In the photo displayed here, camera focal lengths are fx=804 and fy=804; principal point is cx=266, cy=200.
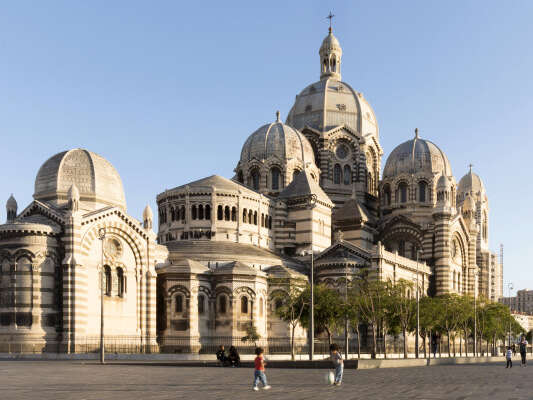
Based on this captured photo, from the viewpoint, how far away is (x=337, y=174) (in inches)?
3944

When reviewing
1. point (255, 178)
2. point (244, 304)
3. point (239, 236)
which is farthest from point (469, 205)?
point (244, 304)

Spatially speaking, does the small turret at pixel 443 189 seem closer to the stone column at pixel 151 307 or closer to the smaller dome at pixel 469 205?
the smaller dome at pixel 469 205

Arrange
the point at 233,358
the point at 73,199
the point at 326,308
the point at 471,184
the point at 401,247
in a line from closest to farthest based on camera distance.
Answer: the point at 233,358, the point at 73,199, the point at 326,308, the point at 401,247, the point at 471,184

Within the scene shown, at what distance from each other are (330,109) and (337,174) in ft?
27.6

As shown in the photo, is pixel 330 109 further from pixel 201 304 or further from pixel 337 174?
pixel 201 304

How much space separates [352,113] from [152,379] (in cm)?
7585

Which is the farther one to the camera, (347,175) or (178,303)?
(347,175)

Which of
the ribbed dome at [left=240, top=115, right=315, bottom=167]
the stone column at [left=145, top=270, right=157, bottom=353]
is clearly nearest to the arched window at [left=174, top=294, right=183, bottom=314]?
the stone column at [left=145, top=270, right=157, bottom=353]

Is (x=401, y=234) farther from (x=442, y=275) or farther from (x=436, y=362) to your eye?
(x=436, y=362)

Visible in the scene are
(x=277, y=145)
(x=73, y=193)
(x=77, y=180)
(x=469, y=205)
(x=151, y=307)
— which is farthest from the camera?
(x=469, y=205)

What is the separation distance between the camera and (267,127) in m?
94.4

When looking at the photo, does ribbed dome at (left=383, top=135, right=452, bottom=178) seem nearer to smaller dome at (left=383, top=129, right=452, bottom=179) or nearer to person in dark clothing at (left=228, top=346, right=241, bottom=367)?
smaller dome at (left=383, top=129, right=452, bottom=179)

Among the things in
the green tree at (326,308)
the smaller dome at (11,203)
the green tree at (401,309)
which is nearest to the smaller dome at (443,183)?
the green tree at (401,309)

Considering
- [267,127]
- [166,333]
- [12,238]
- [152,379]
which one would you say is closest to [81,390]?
[152,379]
